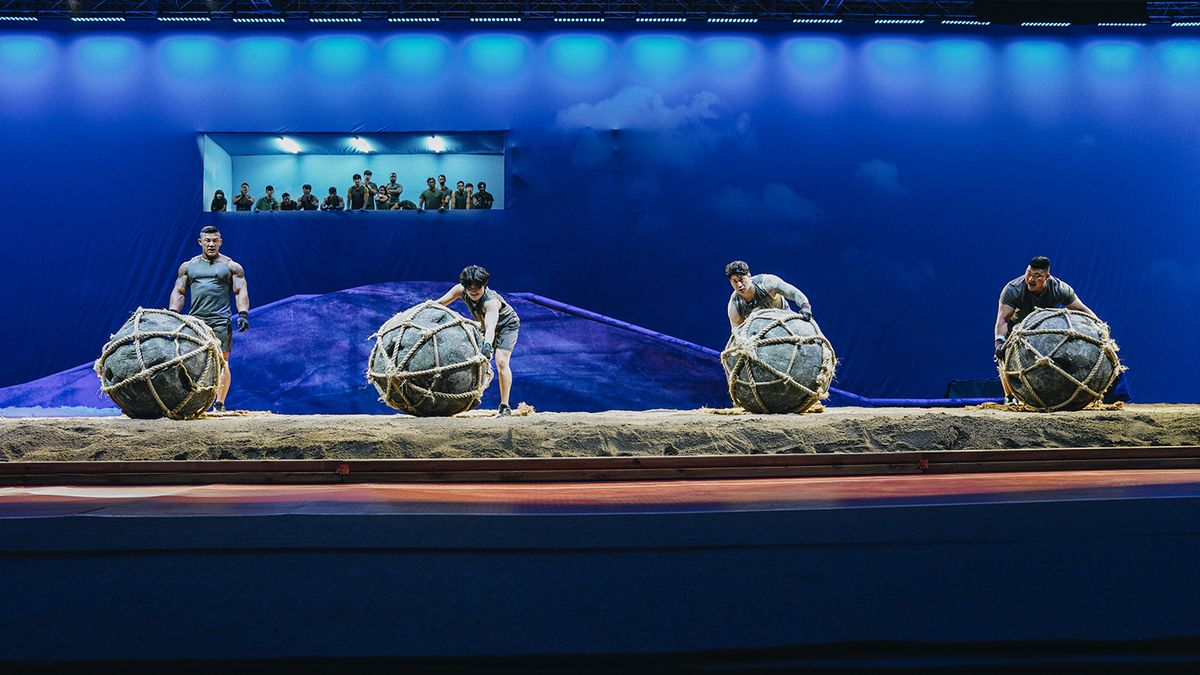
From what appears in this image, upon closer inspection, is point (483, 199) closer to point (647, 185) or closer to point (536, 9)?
point (647, 185)

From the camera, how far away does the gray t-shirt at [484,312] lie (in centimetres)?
666

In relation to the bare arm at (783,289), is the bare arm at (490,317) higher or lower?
lower

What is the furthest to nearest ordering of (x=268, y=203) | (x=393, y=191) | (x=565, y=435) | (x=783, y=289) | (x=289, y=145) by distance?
(x=289, y=145)
(x=393, y=191)
(x=268, y=203)
(x=783, y=289)
(x=565, y=435)

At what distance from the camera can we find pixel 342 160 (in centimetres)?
1177

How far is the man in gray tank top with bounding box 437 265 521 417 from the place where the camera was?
6.44 meters

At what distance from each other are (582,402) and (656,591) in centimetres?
794

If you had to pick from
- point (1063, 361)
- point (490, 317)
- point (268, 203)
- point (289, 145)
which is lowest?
point (1063, 361)

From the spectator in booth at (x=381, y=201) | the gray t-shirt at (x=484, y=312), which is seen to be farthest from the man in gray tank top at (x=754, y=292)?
the spectator in booth at (x=381, y=201)

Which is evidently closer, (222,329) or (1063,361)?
(1063,361)

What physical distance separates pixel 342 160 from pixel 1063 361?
9.22 metres

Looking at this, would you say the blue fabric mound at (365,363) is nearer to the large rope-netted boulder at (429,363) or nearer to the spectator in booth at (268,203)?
the spectator in booth at (268,203)

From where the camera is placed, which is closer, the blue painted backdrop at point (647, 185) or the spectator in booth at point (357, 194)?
the blue painted backdrop at point (647, 185)

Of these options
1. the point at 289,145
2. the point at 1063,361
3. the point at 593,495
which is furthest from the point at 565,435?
the point at 289,145

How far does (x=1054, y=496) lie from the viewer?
3.39 metres
